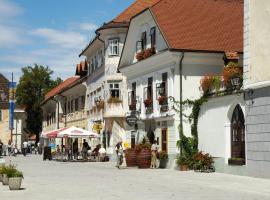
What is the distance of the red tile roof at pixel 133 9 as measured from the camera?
45.1m

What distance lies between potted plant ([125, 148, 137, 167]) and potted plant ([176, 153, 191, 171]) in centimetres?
392

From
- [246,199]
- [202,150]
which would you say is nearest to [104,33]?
[202,150]

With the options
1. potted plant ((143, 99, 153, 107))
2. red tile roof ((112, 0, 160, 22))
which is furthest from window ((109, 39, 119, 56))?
potted plant ((143, 99, 153, 107))

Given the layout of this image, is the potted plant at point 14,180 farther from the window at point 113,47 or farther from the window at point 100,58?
the window at point 100,58

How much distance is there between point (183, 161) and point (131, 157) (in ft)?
15.1

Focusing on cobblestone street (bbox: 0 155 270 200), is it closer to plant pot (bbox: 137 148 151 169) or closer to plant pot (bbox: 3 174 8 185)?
plant pot (bbox: 3 174 8 185)

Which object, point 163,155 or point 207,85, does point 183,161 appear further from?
point 207,85

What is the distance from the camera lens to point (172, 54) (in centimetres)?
3095

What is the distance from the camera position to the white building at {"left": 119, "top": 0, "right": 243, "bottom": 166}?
31.4 meters

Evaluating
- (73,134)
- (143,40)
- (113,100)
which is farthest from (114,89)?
(143,40)

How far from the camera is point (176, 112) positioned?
1236 inches

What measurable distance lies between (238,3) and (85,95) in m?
22.5

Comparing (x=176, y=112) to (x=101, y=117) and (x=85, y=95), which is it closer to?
(x=101, y=117)

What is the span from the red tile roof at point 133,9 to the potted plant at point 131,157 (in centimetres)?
1411
